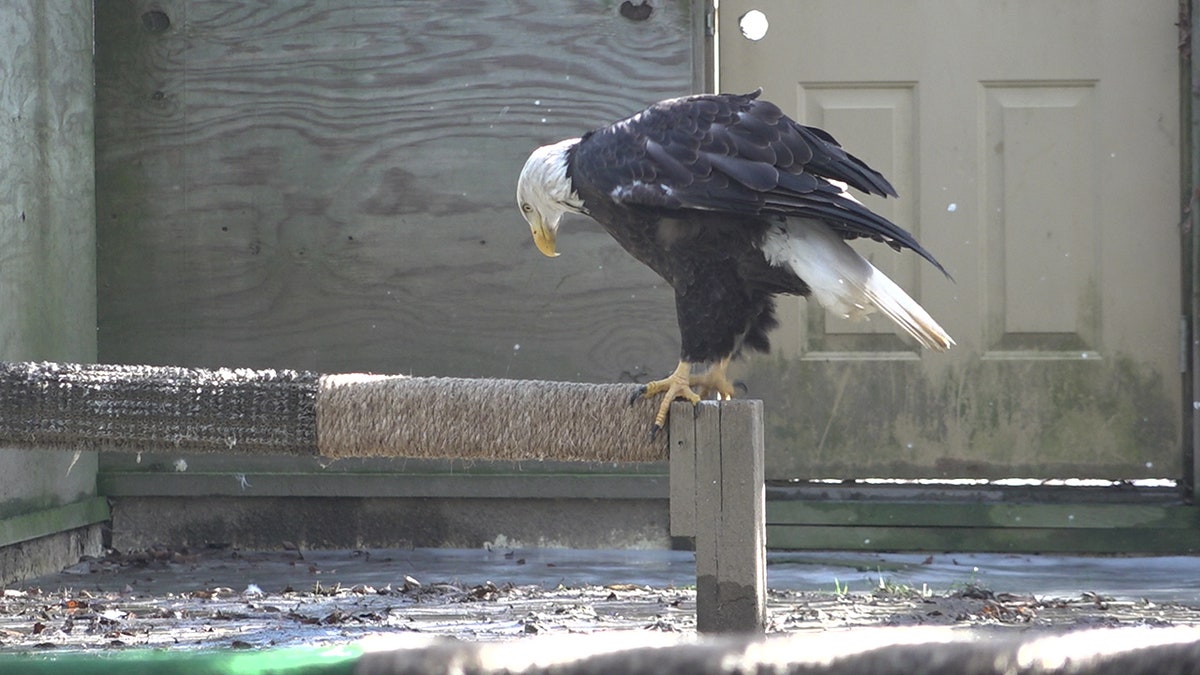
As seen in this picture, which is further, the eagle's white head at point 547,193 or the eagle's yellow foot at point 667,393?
the eagle's white head at point 547,193

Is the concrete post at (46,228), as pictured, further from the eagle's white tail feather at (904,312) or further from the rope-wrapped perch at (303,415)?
the eagle's white tail feather at (904,312)

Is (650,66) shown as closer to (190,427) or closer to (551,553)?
(551,553)

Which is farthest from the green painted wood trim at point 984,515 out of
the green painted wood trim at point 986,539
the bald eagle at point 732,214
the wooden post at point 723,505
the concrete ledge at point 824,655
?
the concrete ledge at point 824,655

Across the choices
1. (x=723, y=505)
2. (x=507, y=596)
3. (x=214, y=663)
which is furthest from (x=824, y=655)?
(x=507, y=596)

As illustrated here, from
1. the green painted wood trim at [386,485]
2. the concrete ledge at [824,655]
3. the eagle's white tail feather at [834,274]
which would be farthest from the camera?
the green painted wood trim at [386,485]

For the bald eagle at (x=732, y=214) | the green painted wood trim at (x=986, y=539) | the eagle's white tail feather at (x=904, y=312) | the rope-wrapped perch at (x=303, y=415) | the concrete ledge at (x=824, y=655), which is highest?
the bald eagle at (x=732, y=214)

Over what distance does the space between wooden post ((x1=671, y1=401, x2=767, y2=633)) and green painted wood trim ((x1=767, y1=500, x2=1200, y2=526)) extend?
1841mm

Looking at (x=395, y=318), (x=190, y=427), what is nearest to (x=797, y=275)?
(x=190, y=427)

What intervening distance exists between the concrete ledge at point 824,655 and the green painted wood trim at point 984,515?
3.49 m

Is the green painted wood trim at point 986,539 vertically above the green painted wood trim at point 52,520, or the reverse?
the green painted wood trim at point 52,520

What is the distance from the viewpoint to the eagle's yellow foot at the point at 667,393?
90.7 inches

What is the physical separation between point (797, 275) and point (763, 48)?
63.8 inches

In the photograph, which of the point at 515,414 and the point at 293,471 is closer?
the point at 515,414

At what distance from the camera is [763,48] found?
13.7 ft
